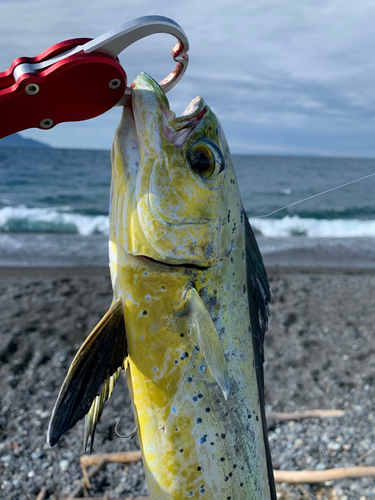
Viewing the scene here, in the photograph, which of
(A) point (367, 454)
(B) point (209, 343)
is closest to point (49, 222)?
(A) point (367, 454)

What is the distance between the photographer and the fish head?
5.46ft

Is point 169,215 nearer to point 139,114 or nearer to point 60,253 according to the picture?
point 139,114

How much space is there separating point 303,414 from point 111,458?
6.35 feet

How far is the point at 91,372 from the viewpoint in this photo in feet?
5.46

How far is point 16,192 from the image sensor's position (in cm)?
2483

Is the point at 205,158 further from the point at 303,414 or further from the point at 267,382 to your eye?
the point at 267,382

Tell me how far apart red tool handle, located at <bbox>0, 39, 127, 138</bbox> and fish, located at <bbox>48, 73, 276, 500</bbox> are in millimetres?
167

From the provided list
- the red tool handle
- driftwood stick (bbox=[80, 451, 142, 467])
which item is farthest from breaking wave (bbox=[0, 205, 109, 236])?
the red tool handle

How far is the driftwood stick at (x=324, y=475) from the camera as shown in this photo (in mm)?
3494

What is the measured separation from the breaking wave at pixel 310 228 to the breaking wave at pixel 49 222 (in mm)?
5848

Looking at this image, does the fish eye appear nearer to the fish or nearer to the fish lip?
the fish

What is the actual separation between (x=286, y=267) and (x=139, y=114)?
30.3 feet

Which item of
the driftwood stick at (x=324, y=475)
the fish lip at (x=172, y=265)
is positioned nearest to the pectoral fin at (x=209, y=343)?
the fish lip at (x=172, y=265)

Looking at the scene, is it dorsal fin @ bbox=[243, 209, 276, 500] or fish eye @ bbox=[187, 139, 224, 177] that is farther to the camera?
dorsal fin @ bbox=[243, 209, 276, 500]
